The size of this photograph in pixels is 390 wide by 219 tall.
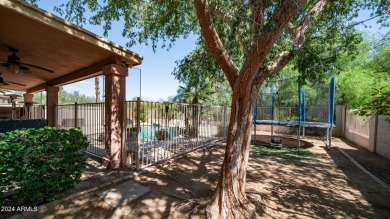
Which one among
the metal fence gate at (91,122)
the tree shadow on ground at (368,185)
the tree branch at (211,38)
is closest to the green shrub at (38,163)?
the metal fence gate at (91,122)

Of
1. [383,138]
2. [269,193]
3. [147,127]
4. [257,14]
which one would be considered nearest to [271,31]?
[257,14]

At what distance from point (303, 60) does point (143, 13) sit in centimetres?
629

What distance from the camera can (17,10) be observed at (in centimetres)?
335

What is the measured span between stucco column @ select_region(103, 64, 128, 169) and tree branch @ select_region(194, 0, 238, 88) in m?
3.24

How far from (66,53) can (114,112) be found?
2.20 meters

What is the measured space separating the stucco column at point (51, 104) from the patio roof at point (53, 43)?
227 centimetres

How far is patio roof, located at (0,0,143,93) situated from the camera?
3.62 metres

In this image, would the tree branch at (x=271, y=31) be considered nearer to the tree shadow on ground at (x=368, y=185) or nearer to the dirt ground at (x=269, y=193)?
the dirt ground at (x=269, y=193)

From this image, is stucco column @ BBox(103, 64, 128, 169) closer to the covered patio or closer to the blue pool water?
the covered patio

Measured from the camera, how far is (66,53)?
5535 millimetres

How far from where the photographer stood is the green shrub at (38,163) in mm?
3225

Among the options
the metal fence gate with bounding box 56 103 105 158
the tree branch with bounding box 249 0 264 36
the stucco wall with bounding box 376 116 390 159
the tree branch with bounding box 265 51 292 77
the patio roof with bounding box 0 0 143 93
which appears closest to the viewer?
the tree branch with bounding box 249 0 264 36

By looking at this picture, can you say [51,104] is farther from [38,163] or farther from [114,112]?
[38,163]

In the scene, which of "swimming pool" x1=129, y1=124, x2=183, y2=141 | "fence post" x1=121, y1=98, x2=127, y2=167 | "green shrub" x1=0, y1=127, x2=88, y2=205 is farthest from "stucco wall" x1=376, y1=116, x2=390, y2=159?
"green shrub" x1=0, y1=127, x2=88, y2=205
